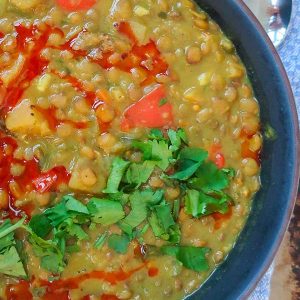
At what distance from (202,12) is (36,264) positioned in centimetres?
149

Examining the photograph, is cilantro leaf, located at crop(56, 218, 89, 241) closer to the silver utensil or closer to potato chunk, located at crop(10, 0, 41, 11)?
potato chunk, located at crop(10, 0, 41, 11)

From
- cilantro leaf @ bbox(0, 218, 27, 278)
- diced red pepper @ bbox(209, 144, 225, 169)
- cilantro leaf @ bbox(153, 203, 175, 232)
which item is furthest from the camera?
diced red pepper @ bbox(209, 144, 225, 169)

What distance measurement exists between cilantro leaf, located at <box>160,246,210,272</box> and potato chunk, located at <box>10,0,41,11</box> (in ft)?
4.30

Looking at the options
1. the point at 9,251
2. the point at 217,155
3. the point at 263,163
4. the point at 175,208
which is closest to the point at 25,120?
the point at 9,251

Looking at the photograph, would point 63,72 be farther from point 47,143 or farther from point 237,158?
point 237,158

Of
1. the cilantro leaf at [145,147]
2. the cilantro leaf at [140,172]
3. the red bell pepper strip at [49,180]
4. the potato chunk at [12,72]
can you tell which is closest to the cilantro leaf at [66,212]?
the red bell pepper strip at [49,180]

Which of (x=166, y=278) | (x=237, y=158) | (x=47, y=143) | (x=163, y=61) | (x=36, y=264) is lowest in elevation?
(x=166, y=278)

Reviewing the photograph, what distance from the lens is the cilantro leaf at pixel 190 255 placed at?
9.71 feet

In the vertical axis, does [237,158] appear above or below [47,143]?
below

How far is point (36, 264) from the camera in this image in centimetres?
289

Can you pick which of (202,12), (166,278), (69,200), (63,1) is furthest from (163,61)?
(166,278)

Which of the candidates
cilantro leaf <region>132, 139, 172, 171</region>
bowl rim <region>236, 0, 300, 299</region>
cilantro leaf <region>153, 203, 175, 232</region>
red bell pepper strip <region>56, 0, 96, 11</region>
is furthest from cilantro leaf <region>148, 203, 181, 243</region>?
red bell pepper strip <region>56, 0, 96, 11</region>

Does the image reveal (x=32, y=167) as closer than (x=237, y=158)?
Yes

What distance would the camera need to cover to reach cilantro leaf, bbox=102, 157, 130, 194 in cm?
285
